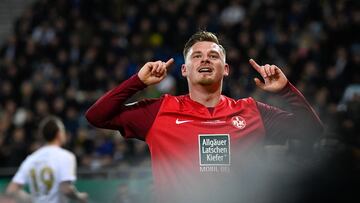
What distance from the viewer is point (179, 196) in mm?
4492

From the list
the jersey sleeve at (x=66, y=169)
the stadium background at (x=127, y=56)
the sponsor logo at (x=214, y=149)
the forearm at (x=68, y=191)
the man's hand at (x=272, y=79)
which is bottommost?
the forearm at (x=68, y=191)

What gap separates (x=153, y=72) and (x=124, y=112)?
0.32 meters

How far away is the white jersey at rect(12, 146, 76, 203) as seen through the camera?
7.21 metres

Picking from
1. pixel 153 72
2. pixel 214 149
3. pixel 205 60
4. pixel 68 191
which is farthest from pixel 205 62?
pixel 68 191

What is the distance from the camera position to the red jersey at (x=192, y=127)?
4.55 meters

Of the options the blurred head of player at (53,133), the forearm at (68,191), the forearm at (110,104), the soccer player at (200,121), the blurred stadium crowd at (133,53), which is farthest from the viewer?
the blurred stadium crowd at (133,53)

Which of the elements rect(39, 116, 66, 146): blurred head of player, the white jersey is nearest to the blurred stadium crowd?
rect(39, 116, 66, 146): blurred head of player

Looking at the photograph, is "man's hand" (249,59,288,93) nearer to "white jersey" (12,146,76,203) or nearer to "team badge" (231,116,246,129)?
"team badge" (231,116,246,129)

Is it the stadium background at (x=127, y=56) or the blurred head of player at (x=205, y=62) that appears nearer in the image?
the blurred head of player at (x=205, y=62)

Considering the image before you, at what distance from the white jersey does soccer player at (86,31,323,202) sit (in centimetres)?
261

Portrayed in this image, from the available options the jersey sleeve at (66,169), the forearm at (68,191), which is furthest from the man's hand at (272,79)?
the jersey sleeve at (66,169)

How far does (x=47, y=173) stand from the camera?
723 centimetres

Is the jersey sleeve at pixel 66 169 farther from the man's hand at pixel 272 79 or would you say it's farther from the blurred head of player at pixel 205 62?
the man's hand at pixel 272 79

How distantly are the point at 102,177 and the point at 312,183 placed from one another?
6.71 metres
